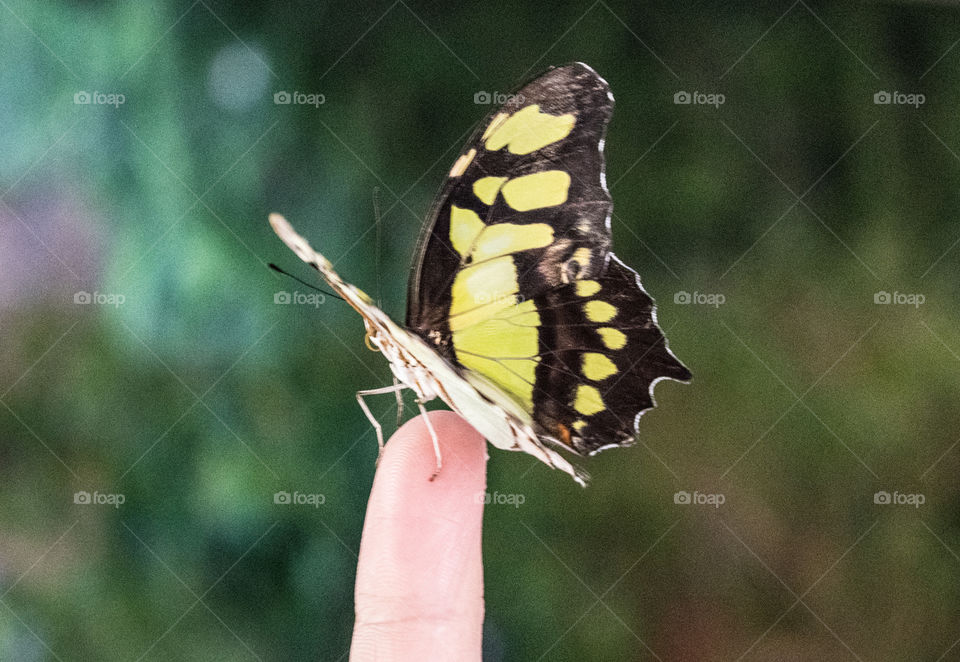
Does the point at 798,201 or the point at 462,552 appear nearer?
the point at 462,552

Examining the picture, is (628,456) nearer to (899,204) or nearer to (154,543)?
(899,204)

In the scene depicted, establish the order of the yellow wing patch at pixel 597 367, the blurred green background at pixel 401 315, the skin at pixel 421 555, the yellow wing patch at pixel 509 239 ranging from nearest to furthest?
the skin at pixel 421 555
the yellow wing patch at pixel 509 239
the yellow wing patch at pixel 597 367
the blurred green background at pixel 401 315

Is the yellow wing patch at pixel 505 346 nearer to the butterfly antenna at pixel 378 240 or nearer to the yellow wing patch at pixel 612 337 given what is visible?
the yellow wing patch at pixel 612 337

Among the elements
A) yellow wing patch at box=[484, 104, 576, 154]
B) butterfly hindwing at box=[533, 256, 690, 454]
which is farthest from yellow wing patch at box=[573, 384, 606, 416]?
yellow wing patch at box=[484, 104, 576, 154]

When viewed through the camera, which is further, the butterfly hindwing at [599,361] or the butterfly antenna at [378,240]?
the butterfly antenna at [378,240]

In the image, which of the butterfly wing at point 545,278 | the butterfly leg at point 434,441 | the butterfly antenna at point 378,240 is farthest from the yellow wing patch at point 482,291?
the butterfly antenna at point 378,240

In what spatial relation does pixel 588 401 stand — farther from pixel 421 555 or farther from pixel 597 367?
pixel 421 555

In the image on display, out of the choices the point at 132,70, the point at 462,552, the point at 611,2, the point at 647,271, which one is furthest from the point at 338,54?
the point at 462,552
